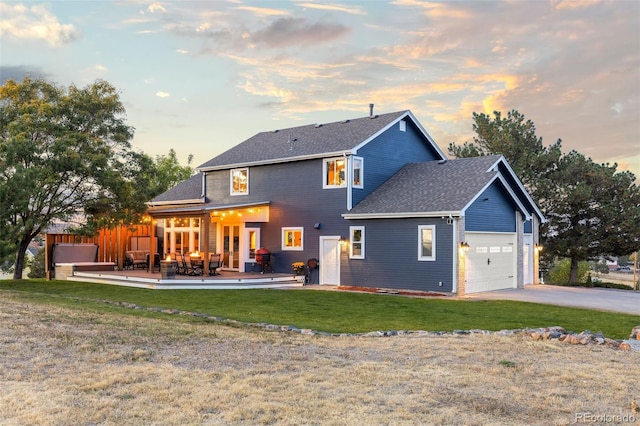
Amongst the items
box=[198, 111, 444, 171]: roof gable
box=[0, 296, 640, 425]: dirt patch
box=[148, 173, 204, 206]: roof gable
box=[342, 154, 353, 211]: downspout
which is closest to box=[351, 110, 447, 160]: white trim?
box=[198, 111, 444, 171]: roof gable

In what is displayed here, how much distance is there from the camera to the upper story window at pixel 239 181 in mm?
28469

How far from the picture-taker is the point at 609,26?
21.0 meters

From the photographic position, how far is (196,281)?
872 inches

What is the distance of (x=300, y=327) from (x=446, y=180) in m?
13.3

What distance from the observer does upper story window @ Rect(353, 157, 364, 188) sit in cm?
2448

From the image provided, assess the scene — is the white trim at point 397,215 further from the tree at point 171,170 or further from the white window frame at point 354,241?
the tree at point 171,170

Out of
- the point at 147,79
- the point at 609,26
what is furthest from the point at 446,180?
the point at 147,79

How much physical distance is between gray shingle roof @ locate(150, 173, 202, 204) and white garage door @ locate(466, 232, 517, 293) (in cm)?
1488

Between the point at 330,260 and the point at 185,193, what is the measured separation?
11460 millimetres

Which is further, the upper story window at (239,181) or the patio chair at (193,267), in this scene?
the upper story window at (239,181)

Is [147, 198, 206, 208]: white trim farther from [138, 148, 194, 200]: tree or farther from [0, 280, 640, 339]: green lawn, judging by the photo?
[138, 148, 194, 200]: tree

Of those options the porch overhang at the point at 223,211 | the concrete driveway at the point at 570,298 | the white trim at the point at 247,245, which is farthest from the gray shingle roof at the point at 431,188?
the white trim at the point at 247,245

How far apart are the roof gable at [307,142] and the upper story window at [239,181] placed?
1.33 ft

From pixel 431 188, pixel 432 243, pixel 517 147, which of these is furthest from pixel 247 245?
pixel 517 147
